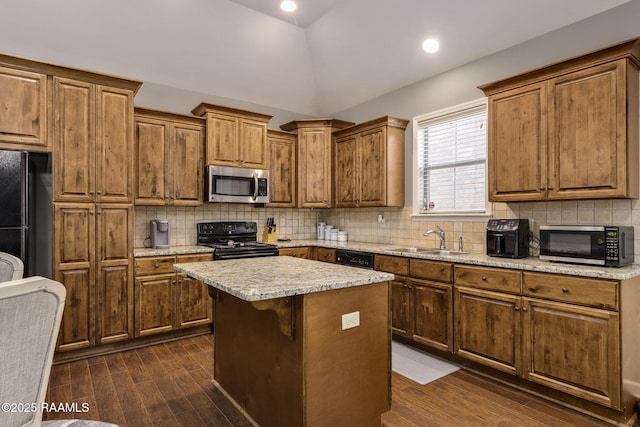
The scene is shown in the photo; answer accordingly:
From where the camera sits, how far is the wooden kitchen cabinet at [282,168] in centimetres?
511

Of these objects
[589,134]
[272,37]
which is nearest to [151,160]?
[272,37]

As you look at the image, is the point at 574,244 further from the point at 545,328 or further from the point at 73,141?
the point at 73,141

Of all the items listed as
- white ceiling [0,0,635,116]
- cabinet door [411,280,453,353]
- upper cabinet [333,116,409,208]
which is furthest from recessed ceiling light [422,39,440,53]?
cabinet door [411,280,453,353]

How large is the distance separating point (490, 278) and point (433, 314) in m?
0.68

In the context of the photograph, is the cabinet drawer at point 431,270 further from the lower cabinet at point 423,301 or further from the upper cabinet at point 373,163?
the upper cabinet at point 373,163

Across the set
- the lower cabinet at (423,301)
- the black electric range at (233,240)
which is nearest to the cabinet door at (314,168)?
the black electric range at (233,240)

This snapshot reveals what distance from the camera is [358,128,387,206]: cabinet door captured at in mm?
4438

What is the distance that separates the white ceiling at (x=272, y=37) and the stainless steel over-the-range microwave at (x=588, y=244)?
5.73 feet

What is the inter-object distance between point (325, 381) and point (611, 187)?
7.65 feet

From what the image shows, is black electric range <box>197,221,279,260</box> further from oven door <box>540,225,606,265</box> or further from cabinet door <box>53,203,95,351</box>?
oven door <box>540,225,606,265</box>

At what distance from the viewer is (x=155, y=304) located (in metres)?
3.79

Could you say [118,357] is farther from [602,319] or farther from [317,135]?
[602,319]

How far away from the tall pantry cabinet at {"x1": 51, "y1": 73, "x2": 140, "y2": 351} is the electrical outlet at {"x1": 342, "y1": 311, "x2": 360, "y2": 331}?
8.45 feet

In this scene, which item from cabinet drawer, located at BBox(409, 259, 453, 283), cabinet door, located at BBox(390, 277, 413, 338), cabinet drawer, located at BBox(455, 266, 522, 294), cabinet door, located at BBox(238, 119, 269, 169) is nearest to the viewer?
cabinet drawer, located at BBox(455, 266, 522, 294)
